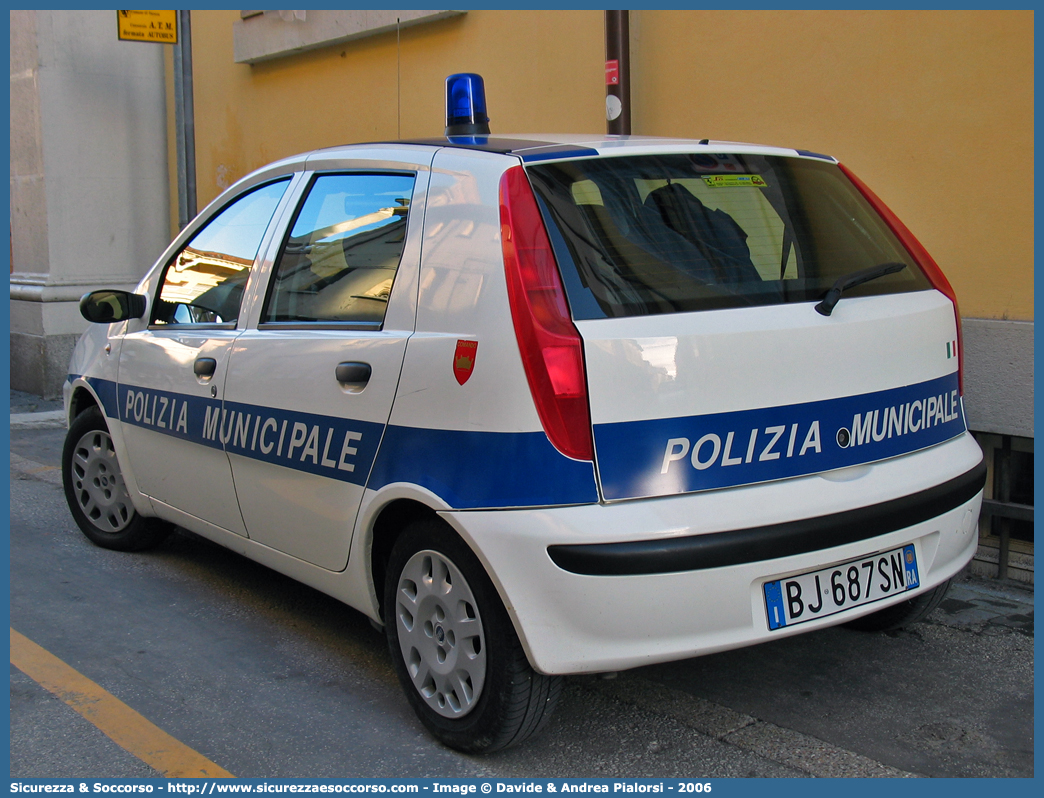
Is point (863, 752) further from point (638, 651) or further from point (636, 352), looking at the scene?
point (636, 352)

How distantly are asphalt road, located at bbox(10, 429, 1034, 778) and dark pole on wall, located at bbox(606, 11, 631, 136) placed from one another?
3.04 metres

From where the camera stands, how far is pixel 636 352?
2.54 meters

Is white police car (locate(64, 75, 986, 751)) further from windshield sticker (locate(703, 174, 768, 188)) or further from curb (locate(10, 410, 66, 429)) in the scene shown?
curb (locate(10, 410, 66, 429))

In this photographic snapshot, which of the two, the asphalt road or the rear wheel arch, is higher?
the rear wheel arch

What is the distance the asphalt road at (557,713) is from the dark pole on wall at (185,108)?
6238 mm

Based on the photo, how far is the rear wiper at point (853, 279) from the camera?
2.76 meters

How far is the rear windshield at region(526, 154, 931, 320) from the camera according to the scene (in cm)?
266

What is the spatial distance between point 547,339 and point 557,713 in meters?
1.24

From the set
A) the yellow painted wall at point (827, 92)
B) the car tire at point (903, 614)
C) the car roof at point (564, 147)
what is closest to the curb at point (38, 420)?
the yellow painted wall at point (827, 92)

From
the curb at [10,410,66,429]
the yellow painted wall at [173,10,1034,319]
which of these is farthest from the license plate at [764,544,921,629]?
the curb at [10,410,66,429]

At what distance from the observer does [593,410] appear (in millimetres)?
2506

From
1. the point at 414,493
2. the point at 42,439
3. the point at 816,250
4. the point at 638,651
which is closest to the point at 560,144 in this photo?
the point at 816,250

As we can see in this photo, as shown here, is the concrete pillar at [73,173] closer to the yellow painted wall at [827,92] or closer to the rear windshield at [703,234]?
the yellow painted wall at [827,92]

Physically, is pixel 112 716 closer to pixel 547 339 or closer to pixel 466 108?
pixel 547 339
